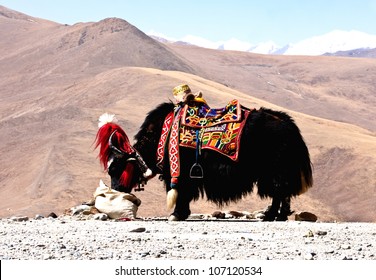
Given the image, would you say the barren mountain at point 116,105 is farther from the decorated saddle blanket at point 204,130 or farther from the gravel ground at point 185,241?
the gravel ground at point 185,241

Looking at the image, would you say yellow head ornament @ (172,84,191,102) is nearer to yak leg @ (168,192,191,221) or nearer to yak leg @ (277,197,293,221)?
yak leg @ (168,192,191,221)

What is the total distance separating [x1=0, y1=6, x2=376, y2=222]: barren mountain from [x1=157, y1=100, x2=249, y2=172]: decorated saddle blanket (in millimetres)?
7971

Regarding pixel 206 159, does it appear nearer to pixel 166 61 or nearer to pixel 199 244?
pixel 199 244

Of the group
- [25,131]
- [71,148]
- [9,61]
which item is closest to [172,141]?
[71,148]

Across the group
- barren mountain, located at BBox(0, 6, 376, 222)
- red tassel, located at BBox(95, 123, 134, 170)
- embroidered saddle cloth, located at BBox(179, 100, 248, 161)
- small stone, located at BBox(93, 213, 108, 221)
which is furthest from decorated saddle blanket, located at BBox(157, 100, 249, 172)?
barren mountain, located at BBox(0, 6, 376, 222)

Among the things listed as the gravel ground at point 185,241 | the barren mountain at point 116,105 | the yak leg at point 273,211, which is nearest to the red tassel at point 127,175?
the gravel ground at point 185,241

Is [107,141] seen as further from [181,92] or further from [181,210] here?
[181,210]

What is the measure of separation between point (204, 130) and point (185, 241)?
10.7 ft

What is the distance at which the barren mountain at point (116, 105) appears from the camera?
22.6m

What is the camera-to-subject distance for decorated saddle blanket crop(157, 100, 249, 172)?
35.4ft

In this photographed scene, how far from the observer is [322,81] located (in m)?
94.7

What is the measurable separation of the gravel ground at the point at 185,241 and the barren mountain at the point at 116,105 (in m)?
9.48

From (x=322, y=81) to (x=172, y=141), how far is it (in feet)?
281

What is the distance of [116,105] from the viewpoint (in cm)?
3434
